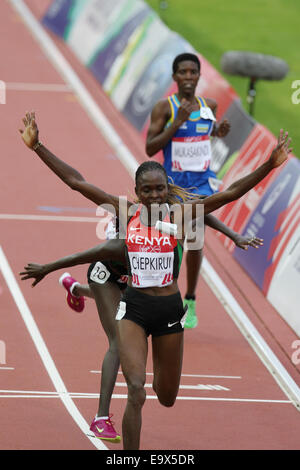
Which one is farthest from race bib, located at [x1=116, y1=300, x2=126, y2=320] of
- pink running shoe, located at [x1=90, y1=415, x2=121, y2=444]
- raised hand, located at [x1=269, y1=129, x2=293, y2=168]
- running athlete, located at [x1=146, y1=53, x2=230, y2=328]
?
running athlete, located at [x1=146, y1=53, x2=230, y2=328]

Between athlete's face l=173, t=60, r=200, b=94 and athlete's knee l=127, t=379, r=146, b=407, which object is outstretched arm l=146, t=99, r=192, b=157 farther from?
athlete's knee l=127, t=379, r=146, b=407

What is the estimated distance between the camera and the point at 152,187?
875cm

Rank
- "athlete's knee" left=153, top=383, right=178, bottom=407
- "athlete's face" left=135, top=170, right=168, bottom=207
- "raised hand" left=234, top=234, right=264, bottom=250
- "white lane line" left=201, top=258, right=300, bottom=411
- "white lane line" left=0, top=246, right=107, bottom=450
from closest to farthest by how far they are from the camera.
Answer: "athlete's face" left=135, top=170, right=168, bottom=207 → "athlete's knee" left=153, top=383, right=178, bottom=407 → "raised hand" left=234, top=234, right=264, bottom=250 → "white lane line" left=0, top=246, right=107, bottom=450 → "white lane line" left=201, top=258, right=300, bottom=411

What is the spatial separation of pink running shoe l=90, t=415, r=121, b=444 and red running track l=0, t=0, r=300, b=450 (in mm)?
116

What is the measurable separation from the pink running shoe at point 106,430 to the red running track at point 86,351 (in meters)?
0.12

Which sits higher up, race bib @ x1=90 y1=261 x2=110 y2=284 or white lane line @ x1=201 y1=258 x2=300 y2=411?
race bib @ x1=90 y1=261 x2=110 y2=284

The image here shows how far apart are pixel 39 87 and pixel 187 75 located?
34.8 feet

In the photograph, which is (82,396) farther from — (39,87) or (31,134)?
(39,87)

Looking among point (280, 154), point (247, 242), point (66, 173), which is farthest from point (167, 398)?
point (280, 154)

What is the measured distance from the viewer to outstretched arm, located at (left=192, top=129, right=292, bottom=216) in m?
8.86

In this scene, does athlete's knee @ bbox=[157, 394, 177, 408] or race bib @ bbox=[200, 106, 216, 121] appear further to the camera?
race bib @ bbox=[200, 106, 216, 121]

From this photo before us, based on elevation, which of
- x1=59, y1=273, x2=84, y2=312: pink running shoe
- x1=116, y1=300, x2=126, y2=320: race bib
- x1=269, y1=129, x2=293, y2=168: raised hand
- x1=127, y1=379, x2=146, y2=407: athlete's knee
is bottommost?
x1=59, y1=273, x2=84, y2=312: pink running shoe

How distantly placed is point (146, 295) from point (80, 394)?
87.8 inches
